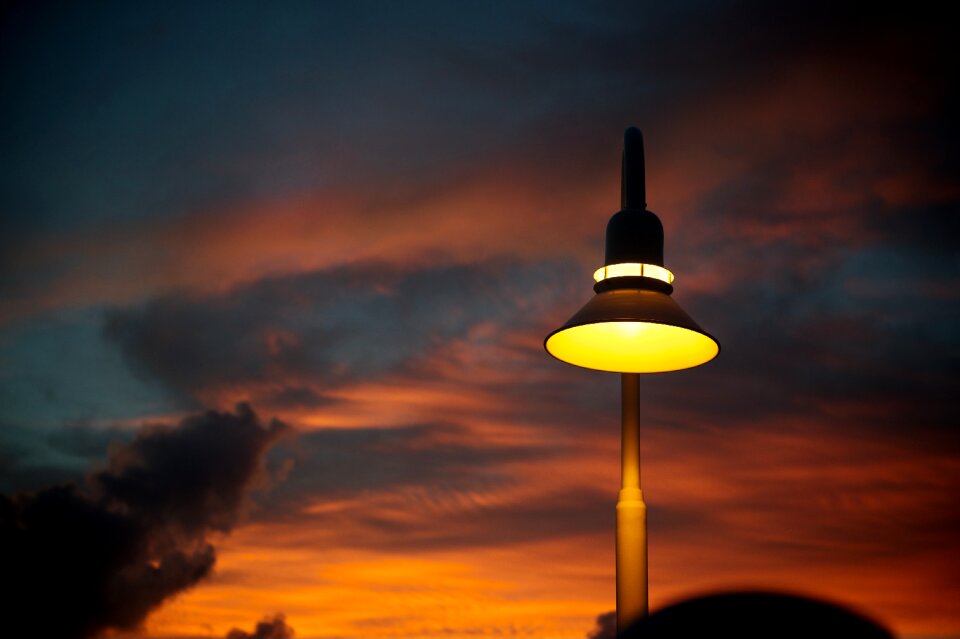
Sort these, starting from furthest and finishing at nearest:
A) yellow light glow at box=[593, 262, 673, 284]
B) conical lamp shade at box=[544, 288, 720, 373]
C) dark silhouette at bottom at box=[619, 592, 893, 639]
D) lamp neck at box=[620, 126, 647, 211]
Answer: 1. lamp neck at box=[620, 126, 647, 211]
2. conical lamp shade at box=[544, 288, 720, 373]
3. yellow light glow at box=[593, 262, 673, 284]
4. dark silhouette at bottom at box=[619, 592, 893, 639]

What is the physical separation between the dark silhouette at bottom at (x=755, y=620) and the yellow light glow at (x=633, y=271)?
5099mm

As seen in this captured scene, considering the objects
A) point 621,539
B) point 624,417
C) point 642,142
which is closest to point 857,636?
point 621,539

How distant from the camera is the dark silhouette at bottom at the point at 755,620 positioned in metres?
2.44

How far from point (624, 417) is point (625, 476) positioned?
50 cm

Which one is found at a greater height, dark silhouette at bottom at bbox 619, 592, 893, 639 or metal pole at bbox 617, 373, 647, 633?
metal pole at bbox 617, 373, 647, 633

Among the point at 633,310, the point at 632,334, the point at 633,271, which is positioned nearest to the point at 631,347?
the point at 632,334

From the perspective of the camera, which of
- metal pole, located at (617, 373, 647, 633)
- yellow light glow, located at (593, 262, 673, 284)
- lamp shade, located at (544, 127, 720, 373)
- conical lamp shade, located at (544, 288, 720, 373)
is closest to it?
metal pole, located at (617, 373, 647, 633)

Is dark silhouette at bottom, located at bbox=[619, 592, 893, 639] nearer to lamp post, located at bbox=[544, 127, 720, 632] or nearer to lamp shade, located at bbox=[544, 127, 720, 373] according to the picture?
lamp post, located at bbox=[544, 127, 720, 632]

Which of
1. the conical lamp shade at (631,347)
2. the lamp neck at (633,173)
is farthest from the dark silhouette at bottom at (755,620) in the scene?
the lamp neck at (633,173)

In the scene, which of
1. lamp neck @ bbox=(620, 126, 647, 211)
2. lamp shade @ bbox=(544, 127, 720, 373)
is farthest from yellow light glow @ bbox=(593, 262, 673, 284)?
lamp neck @ bbox=(620, 126, 647, 211)

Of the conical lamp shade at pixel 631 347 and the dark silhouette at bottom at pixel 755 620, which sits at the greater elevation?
the conical lamp shade at pixel 631 347

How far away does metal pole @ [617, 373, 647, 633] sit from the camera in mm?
6859

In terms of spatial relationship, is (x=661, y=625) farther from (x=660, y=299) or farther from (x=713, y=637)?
(x=660, y=299)

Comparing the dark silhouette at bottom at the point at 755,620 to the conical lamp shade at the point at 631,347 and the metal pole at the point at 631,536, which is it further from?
the conical lamp shade at the point at 631,347
